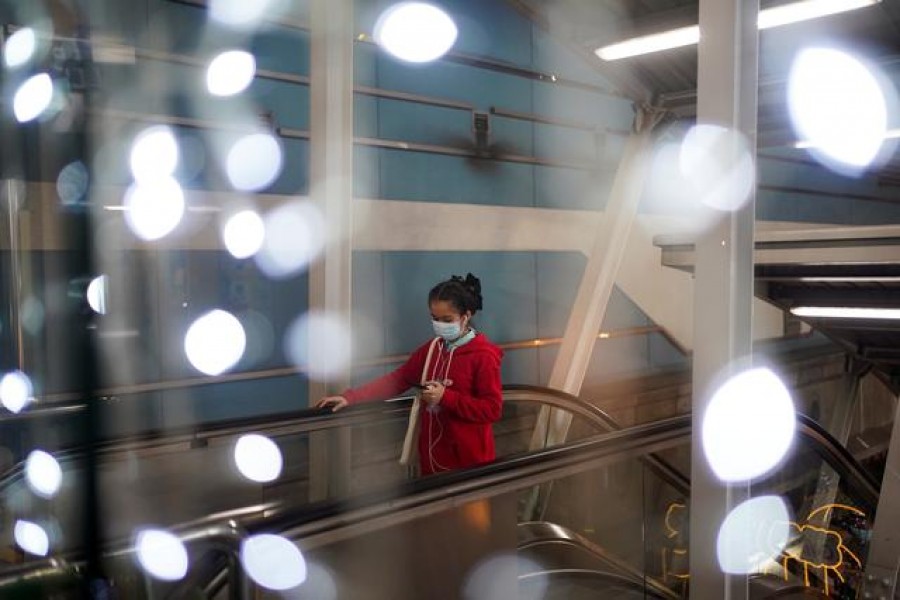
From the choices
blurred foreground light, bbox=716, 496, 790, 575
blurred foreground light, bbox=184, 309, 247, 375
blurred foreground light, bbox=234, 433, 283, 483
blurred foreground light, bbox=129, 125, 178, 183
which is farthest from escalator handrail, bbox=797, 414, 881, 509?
blurred foreground light, bbox=129, 125, 178, 183

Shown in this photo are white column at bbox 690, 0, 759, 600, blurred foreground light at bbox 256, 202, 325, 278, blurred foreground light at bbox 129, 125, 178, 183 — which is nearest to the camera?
white column at bbox 690, 0, 759, 600

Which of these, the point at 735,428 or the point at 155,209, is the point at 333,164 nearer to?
the point at 155,209

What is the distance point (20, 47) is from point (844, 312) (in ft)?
12.6

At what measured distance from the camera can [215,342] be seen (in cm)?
420

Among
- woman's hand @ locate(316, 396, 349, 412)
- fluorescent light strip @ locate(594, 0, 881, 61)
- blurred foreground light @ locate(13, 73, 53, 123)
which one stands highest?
fluorescent light strip @ locate(594, 0, 881, 61)

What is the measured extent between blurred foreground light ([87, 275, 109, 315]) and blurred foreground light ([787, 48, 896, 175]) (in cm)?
452

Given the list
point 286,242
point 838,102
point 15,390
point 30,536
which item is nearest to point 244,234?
point 286,242

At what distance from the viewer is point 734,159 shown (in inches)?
72.6

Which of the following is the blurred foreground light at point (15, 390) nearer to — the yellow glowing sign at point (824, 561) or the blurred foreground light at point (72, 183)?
the blurred foreground light at point (72, 183)

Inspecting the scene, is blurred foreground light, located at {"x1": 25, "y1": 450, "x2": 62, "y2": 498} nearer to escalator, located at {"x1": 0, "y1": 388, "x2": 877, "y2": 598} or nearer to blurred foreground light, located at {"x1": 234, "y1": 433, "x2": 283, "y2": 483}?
escalator, located at {"x1": 0, "y1": 388, "x2": 877, "y2": 598}

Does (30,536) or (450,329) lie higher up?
(450,329)

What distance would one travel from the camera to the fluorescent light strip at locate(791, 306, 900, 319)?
12.1 feet

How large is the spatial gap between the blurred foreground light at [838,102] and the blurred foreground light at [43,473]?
4.50 m

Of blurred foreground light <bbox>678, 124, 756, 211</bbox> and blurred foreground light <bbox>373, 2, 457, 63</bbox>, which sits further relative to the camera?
blurred foreground light <bbox>373, 2, 457, 63</bbox>
